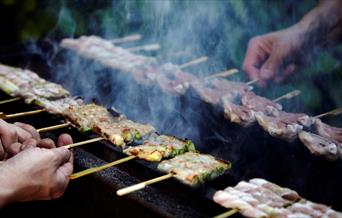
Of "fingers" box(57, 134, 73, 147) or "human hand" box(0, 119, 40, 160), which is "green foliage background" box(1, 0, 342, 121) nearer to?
"fingers" box(57, 134, 73, 147)

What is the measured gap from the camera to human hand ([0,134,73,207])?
324 centimetres

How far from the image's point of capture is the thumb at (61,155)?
11.6ft

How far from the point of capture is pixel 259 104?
492 centimetres

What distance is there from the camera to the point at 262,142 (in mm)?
4551

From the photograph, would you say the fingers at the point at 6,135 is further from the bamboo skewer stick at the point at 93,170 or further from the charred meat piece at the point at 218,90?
the charred meat piece at the point at 218,90

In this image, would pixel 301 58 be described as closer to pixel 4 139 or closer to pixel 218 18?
pixel 218 18

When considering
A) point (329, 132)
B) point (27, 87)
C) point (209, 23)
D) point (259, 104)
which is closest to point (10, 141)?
point (27, 87)

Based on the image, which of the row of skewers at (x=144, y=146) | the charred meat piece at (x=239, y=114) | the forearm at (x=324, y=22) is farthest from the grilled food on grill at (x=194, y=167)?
the forearm at (x=324, y=22)

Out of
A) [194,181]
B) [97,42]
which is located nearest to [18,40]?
[97,42]

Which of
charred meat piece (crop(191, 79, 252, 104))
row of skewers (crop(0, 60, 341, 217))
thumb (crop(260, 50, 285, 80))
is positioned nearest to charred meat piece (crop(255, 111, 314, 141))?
charred meat piece (crop(191, 79, 252, 104))

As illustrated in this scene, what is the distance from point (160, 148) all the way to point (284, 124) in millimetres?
1252

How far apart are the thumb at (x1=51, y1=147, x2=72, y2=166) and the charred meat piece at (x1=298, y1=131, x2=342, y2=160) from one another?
6.95 feet

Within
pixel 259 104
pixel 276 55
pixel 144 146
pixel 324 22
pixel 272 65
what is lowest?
pixel 144 146

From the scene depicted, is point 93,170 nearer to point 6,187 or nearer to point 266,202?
point 6,187
